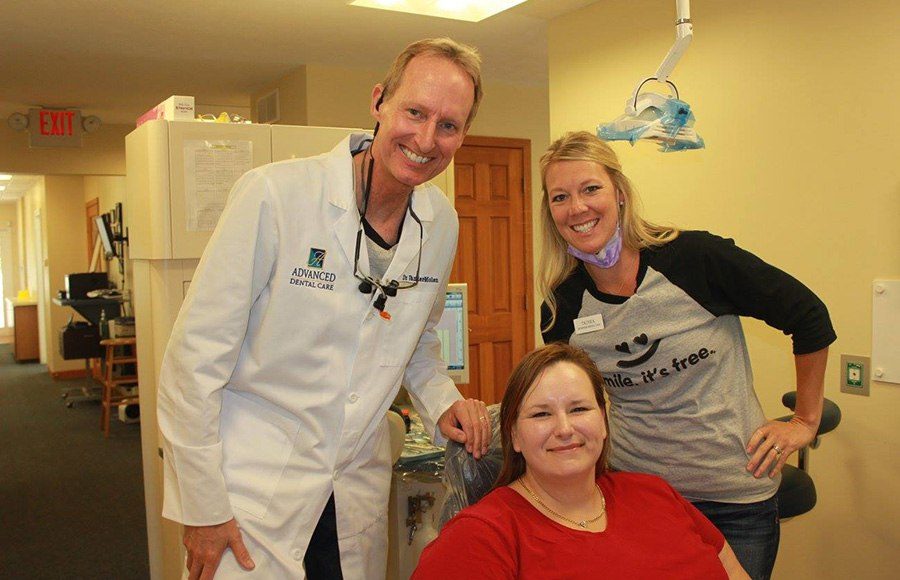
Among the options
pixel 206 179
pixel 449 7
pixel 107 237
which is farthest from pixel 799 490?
pixel 107 237

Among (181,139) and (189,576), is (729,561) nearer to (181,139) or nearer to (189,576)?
(189,576)

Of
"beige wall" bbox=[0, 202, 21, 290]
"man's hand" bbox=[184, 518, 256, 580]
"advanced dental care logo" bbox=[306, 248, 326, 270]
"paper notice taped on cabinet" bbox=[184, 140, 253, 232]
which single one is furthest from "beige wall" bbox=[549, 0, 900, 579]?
"beige wall" bbox=[0, 202, 21, 290]

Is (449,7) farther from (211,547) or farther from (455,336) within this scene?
(211,547)

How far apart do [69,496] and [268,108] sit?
287 cm

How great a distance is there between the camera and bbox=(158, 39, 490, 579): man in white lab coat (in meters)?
1.36

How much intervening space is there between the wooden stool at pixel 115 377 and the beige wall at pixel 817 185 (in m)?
4.59

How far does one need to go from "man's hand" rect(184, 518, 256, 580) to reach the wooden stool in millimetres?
4915

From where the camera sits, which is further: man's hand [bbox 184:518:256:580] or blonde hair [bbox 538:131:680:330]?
blonde hair [bbox 538:131:680:330]

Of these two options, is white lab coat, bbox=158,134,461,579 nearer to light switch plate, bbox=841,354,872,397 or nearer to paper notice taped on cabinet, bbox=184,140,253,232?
paper notice taped on cabinet, bbox=184,140,253,232

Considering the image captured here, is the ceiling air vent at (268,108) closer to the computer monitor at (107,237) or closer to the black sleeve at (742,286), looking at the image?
the computer monitor at (107,237)

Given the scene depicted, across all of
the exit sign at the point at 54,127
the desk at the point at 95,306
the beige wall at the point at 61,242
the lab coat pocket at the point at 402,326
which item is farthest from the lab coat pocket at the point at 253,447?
the beige wall at the point at 61,242

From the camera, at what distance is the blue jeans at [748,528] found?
170 centimetres

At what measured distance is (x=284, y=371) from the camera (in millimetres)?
1438

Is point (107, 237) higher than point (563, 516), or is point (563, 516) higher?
point (107, 237)
